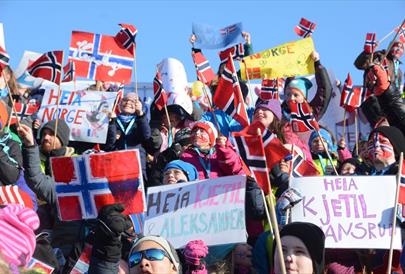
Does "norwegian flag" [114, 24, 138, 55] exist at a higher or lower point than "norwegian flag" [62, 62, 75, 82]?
higher

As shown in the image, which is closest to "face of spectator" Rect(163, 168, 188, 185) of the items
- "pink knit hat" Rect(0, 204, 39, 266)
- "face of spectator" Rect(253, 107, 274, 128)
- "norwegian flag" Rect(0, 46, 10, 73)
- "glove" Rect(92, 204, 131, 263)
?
"face of spectator" Rect(253, 107, 274, 128)

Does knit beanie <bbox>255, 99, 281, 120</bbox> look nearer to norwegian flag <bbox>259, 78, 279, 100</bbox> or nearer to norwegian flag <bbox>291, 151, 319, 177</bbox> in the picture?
norwegian flag <bbox>291, 151, 319, 177</bbox>

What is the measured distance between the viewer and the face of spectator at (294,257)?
4.95 m

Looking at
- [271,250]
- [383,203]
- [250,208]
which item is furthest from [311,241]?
[250,208]

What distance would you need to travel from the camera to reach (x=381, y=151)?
676 centimetres

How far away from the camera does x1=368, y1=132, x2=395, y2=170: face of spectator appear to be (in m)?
6.74

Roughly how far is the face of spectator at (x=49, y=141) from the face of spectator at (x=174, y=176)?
1.45 meters

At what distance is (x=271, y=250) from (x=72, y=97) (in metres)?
4.66

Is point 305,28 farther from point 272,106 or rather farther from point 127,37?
point 272,106

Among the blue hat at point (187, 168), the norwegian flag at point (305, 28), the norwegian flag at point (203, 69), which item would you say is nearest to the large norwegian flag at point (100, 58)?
the norwegian flag at point (203, 69)

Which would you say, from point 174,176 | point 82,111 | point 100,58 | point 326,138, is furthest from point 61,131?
point 326,138

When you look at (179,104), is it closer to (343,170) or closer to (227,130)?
(227,130)

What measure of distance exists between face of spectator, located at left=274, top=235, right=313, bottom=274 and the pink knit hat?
1564 mm

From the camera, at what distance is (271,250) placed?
5.47 m
